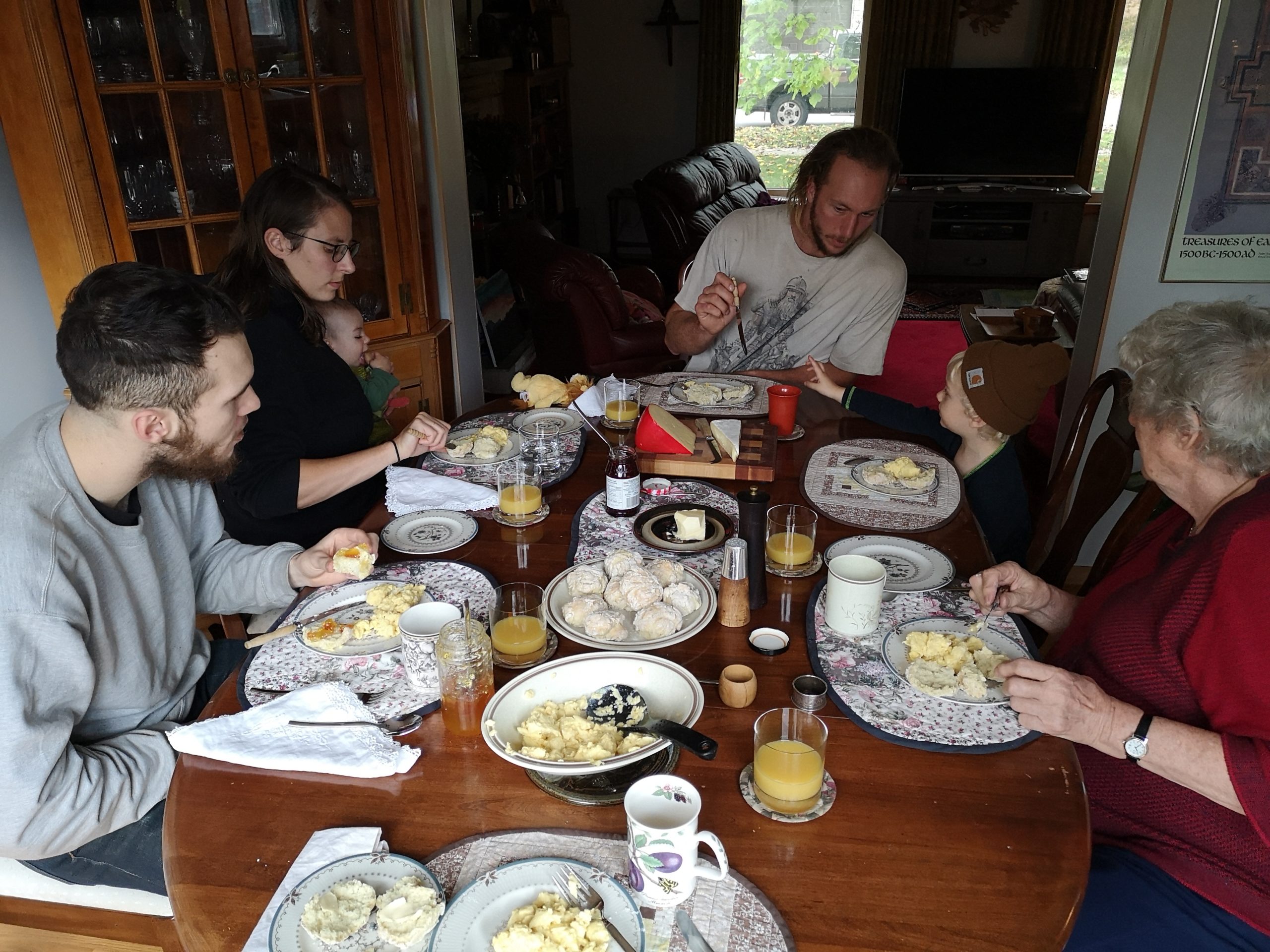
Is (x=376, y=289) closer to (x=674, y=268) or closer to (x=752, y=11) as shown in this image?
(x=674, y=268)

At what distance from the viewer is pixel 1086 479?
214cm

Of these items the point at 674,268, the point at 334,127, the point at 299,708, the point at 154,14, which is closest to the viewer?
the point at 299,708

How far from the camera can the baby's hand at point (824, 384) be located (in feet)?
8.41

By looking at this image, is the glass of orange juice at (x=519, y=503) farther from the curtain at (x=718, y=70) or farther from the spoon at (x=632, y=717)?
the curtain at (x=718, y=70)

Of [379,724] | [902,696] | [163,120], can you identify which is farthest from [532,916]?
[163,120]

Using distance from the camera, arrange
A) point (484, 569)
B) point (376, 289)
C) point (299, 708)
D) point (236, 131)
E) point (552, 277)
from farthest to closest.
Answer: point (552, 277), point (376, 289), point (236, 131), point (484, 569), point (299, 708)

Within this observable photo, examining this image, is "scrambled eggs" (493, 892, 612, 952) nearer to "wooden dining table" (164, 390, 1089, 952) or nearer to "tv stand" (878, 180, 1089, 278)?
"wooden dining table" (164, 390, 1089, 952)

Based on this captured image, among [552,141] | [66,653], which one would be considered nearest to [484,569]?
[66,653]

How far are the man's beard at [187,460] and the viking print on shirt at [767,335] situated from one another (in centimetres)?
185

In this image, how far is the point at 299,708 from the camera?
132 cm

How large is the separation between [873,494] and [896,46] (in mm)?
6837

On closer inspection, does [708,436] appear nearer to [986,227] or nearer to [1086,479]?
[1086,479]

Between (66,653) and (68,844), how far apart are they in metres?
0.29

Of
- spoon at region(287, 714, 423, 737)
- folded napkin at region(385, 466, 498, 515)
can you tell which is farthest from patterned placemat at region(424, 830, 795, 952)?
folded napkin at region(385, 466, 498, 515)
